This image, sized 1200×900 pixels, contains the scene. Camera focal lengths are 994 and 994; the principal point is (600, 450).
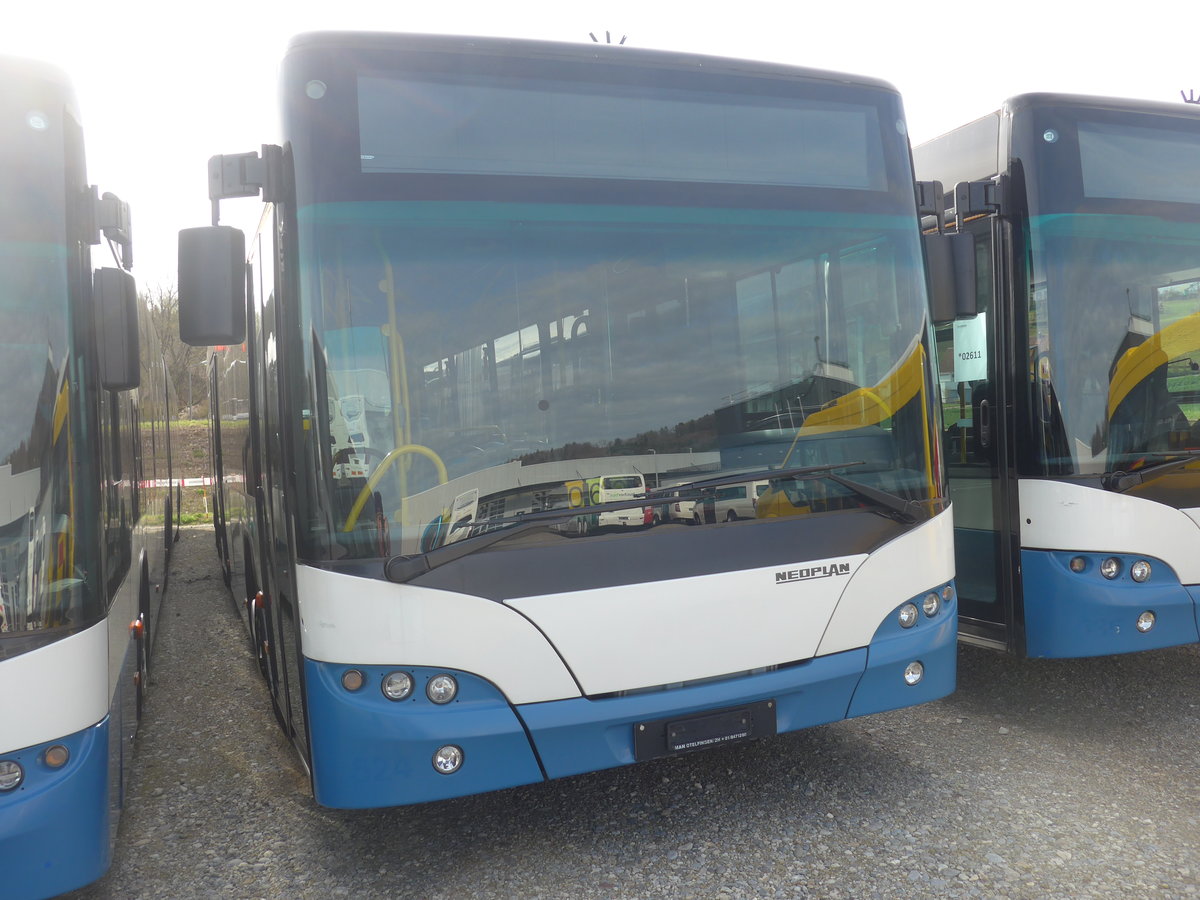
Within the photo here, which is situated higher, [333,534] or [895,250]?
[895,250]

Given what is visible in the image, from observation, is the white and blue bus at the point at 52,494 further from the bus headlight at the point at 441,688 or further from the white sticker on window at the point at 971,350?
the white sticker on window at the point at 971,350

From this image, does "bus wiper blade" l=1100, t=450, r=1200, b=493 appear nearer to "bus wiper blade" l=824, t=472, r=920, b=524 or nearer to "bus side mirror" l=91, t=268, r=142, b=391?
"bus wiper blade" l=824, t=472, r=920, b=524

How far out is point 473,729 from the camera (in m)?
3.39

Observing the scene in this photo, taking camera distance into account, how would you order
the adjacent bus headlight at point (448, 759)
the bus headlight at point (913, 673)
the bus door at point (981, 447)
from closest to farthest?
the adjacent bus headlight at point (448, 759) → the bus headlight at point (913, 673) → the bus door at point (981, 447)

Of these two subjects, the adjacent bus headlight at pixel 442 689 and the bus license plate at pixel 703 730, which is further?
the bus license plate at pixel 703 730

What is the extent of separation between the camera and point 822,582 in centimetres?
386

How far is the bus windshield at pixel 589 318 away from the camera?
3.31 metres

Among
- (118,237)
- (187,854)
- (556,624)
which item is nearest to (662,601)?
(556,624)

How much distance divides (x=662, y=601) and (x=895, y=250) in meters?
1.79

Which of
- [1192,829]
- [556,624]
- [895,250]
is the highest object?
[895,250]

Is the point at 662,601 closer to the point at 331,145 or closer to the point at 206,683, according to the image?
the point at 331,145

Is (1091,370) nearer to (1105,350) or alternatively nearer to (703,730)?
(1105,350)

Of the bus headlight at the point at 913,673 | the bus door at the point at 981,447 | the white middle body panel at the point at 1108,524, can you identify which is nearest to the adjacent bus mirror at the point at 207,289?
the bus headlight at the point at 913,673

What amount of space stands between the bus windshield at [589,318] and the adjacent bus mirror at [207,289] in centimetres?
27
